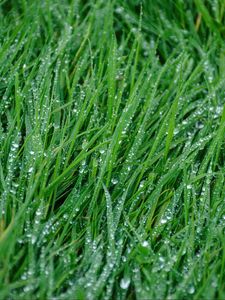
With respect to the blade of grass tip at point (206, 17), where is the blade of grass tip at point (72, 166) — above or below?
below

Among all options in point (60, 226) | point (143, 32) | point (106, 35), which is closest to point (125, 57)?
point (106, 35)

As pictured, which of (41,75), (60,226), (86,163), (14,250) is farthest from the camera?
(41,75)

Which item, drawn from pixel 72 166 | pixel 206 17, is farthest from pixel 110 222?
pixel 206 17

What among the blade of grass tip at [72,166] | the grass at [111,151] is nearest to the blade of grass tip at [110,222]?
the grass at [111,151]

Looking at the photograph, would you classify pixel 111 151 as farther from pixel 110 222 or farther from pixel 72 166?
pixel 110 222

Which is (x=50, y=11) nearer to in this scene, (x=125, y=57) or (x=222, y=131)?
(x=125, y=57)

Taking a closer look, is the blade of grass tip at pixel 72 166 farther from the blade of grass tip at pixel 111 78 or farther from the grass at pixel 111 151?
the blade of grass tip at pixel 111 78

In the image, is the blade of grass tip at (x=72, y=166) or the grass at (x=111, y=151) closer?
the grass at (x=111, y=151)

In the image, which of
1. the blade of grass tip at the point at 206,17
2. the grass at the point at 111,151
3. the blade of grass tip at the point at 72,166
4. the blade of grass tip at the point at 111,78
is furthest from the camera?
the blade of grass tip at the point at 206,17
